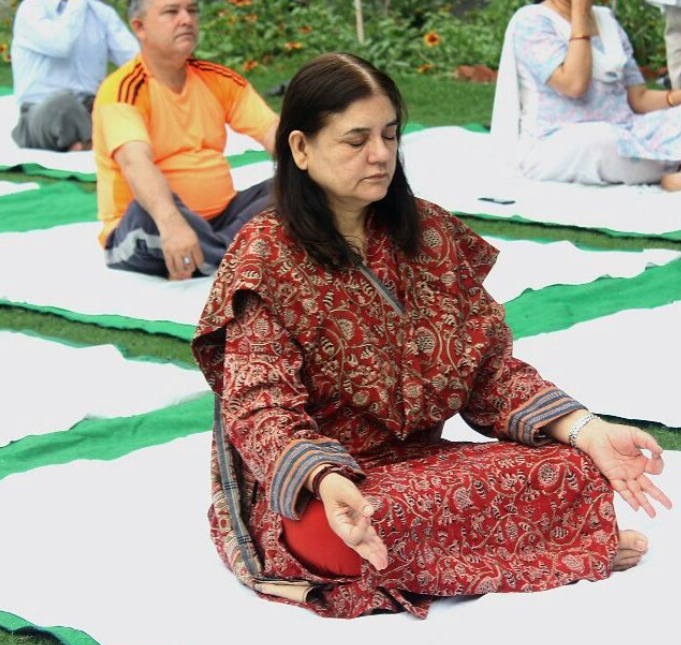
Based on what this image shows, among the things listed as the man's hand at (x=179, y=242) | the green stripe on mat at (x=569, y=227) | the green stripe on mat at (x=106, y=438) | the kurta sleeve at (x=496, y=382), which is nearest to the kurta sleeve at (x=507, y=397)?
the kurta sleeve at (x=496, y=382)

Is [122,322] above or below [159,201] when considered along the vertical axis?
below

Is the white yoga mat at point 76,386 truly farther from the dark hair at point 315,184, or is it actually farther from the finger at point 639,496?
the finger at point 639,496

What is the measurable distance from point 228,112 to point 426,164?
1.78 meters

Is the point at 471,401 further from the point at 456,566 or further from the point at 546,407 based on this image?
the point at 456,566

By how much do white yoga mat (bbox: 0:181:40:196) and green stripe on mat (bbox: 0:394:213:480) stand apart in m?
3.15

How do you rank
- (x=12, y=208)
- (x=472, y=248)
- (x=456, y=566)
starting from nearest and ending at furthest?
(x=456, y=566) → (x=472, y=248) → (x=12, y=208)

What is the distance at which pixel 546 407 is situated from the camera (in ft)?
8.74

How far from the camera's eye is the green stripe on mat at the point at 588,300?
4.38m

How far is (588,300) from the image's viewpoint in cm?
462

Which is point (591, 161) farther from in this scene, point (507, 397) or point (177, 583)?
point (177, 583)

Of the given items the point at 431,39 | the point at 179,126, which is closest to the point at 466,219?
the point at 179,126

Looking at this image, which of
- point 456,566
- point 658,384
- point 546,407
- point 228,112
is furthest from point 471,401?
point 228,112

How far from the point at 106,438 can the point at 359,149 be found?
1405mm

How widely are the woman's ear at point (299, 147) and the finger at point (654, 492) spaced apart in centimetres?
85
